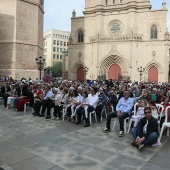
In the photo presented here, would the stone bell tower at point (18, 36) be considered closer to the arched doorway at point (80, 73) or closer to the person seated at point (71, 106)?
the arched doorway at point (80, 73)

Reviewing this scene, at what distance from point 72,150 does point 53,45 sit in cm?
7008

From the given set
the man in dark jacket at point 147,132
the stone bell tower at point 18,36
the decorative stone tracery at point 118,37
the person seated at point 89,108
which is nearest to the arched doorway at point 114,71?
the decorative stone tracery at point 118,37

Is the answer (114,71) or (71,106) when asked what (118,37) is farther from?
(71,106)

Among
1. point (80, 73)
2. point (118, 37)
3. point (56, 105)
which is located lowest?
point (56, 105)

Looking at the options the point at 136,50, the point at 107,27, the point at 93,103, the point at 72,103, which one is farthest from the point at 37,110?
the point at 107,27

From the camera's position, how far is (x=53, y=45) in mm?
71688

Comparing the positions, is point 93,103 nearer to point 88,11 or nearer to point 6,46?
point 6,46

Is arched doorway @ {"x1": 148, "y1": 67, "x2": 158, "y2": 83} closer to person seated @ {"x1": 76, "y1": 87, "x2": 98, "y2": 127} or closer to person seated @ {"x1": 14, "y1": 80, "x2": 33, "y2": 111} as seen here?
person seated @ {"x1": 14, "y1": 80, "x2": 33, "y2": 111}

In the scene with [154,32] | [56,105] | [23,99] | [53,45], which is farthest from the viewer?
[53,45]

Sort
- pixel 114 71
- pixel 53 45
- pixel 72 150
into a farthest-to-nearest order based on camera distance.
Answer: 1. pixel 53 45
2. pixel 114 71
3. pixel 72 150

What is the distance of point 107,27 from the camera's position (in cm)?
3134

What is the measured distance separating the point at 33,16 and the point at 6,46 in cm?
477

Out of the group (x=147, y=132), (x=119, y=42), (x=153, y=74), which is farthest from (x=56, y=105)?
(x=153, y=74)

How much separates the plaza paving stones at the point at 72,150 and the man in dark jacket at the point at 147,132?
17 centimetres
